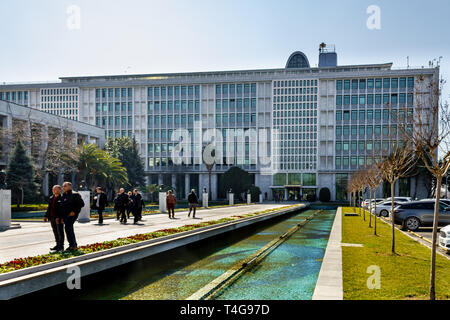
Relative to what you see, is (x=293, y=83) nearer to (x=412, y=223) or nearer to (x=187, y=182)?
(x=187, y=182)

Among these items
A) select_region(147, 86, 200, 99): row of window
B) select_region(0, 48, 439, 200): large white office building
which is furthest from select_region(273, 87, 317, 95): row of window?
select_region(147, 86, 200, 99): row of window

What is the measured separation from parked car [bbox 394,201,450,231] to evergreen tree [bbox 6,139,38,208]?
3068 cm

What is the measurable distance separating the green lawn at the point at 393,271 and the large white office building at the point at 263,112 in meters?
64.8

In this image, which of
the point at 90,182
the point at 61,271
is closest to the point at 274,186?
the point at 90,182

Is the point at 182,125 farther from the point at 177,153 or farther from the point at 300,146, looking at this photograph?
the point at 300,146

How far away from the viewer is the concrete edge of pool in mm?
6855

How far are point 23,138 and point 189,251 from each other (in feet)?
116

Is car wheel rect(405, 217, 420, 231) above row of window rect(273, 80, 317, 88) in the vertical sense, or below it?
below

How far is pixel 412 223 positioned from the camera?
786 inches

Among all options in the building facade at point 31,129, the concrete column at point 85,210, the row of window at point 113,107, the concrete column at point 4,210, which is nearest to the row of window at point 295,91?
the row of window at point 113,107

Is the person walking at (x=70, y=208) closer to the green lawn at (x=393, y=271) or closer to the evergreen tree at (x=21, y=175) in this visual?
the green lawn at (x=393, y=271)

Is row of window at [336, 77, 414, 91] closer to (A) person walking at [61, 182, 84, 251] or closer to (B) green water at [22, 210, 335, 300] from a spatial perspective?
(B) green water at [22, 210, 335, 300]

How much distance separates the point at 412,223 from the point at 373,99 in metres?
62.0

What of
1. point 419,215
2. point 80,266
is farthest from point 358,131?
point 80,266
